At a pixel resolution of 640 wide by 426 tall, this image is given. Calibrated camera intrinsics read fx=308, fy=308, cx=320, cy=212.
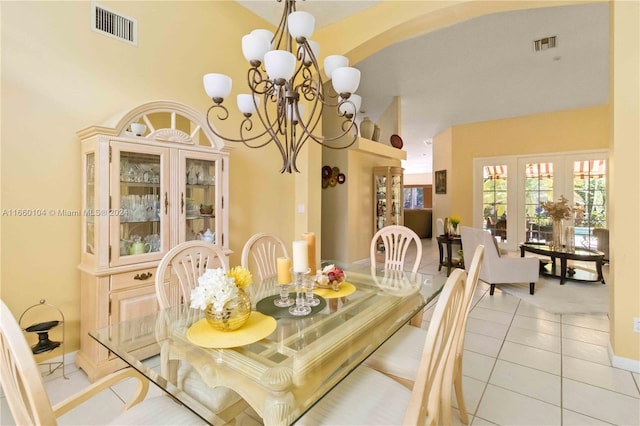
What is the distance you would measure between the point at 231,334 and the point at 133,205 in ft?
5.18

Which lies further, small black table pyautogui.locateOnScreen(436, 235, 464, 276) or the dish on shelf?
the dish on shelf

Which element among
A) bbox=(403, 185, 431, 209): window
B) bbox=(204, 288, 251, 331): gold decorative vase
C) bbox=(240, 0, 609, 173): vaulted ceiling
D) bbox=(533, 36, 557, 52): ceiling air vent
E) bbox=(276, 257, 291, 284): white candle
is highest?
bbox=(240, 0, 609, 173): vaulted ceiling

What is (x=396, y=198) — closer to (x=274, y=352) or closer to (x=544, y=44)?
(x=544, y=44)

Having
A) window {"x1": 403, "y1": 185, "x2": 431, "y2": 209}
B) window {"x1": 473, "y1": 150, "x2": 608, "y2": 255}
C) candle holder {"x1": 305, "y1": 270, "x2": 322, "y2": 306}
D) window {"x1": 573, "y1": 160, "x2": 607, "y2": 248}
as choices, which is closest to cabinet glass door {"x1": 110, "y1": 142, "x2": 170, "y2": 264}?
candle holder {"x1": 305, "y1": 270, "x2": 322, "y2": 306}

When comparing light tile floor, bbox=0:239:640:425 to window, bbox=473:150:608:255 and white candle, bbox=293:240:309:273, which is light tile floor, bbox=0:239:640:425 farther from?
window, bbox=473:150:608:255

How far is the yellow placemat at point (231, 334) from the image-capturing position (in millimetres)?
1197

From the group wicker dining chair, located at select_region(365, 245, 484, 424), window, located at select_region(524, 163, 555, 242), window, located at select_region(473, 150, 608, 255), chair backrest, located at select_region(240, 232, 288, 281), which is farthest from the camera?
window, located at select_region(524, 163, 555, 242)

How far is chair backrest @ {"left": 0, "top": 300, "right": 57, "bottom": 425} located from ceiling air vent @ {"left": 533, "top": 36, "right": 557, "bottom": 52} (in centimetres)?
516

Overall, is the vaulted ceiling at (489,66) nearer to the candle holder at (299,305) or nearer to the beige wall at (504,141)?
the beige wall at (504,141)

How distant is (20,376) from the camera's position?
0.81m

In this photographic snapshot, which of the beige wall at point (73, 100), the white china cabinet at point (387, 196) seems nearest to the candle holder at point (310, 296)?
the beige wall at point (73, 100)

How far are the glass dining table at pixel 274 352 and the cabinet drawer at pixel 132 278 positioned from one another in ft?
2.70

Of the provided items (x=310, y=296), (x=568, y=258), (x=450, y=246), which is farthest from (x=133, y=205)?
(x=568, y=258)

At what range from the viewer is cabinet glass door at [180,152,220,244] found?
2545 mm
